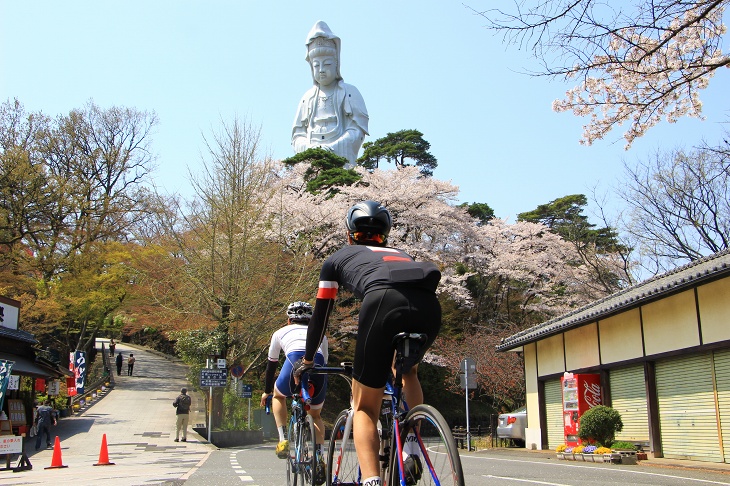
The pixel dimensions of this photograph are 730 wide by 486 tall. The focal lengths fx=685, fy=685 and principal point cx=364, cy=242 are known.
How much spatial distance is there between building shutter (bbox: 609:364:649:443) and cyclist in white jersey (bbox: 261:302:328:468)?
11.7m

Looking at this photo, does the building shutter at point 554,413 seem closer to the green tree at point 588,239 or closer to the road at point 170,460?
the road at point 170,460

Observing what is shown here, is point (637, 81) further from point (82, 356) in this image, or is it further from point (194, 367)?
point (82, 356)

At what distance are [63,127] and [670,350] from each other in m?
29.5

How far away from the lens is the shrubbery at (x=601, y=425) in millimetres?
14469

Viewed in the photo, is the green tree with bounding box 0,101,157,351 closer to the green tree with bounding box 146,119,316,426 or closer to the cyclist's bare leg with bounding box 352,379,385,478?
the green tree with bounding box 146,119,316,426

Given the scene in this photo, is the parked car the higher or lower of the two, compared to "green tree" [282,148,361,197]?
lower

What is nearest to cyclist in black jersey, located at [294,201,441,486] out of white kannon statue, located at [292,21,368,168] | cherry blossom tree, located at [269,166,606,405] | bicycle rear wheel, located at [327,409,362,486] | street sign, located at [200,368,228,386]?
bicycle rear wheel, located at [327,409,362,486]

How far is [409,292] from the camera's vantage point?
3.23 metres

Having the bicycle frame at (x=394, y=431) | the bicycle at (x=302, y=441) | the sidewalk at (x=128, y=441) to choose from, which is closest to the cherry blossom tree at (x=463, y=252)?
the sidewalk at (x=128, y=441)

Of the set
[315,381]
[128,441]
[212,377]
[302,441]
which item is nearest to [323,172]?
[212,377]

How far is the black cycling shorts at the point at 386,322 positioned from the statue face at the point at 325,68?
5055 centimetres

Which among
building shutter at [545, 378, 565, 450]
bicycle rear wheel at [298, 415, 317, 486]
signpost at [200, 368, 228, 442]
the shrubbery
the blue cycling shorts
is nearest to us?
bicycle rear wheel at [298, 415, 317, 486]

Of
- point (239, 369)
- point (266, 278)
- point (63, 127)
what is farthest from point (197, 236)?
point (63, 127)

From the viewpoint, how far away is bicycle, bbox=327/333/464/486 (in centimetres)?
289
